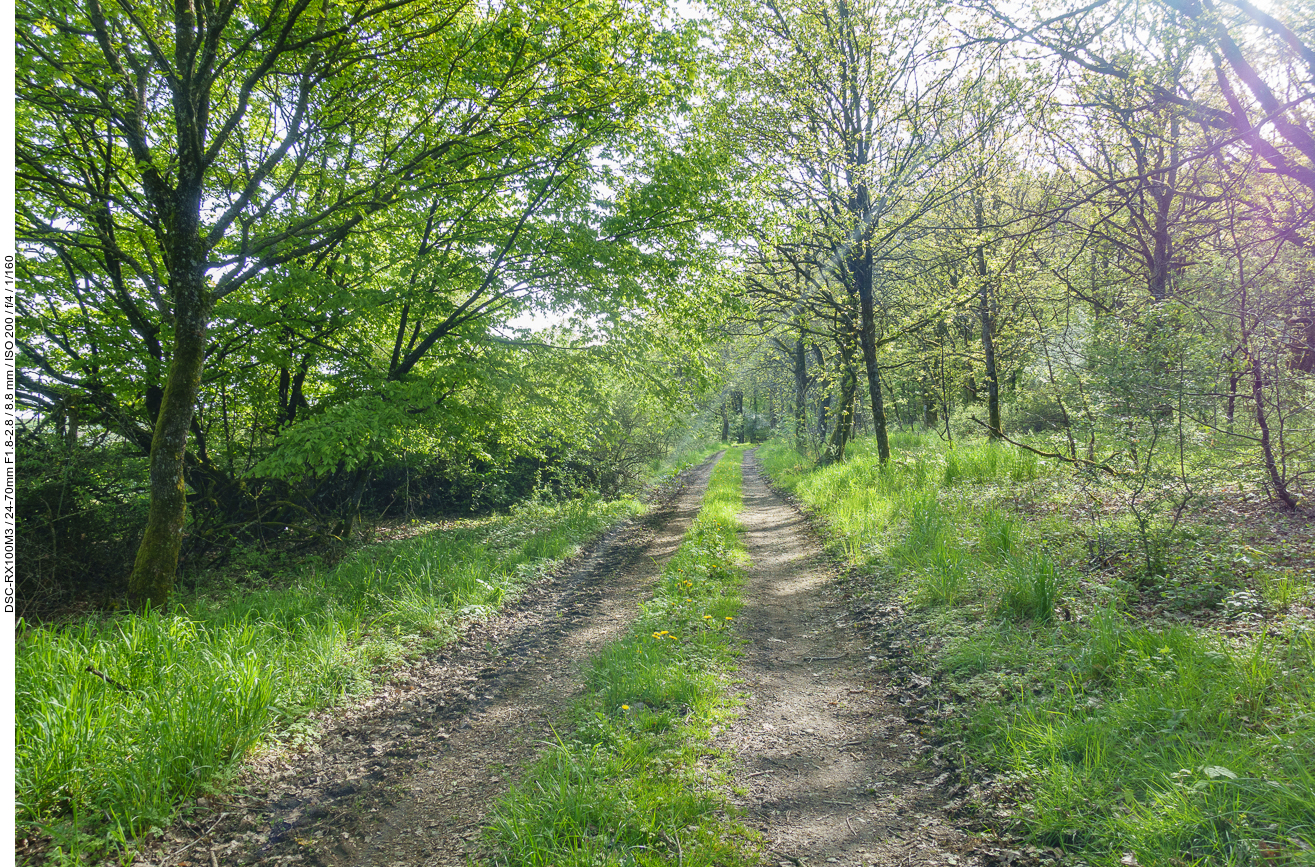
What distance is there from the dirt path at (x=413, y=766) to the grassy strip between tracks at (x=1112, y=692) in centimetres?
299

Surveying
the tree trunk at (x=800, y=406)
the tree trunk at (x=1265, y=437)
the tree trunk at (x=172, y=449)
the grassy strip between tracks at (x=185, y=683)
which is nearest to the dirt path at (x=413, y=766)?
the grassy strip between tracks at (x=185, y=683)

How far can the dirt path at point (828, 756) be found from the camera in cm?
281

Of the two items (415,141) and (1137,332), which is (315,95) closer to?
(415,141)

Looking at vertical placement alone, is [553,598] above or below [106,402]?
below

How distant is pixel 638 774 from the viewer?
10.8ft

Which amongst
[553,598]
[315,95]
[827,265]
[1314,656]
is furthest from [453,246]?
[1314,656]

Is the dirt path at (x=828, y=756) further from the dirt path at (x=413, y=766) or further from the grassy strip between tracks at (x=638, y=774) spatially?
the dirt path at (x=413, y=766)

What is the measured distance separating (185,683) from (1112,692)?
20.7 feet

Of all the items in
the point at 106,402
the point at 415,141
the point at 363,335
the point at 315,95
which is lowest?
the point at 106,402

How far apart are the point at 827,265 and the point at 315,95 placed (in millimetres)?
10870

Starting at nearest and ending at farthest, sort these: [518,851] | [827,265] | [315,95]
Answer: [518,851]
[315,95]
[827,265]

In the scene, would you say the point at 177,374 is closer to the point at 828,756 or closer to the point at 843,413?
the point at 828,756

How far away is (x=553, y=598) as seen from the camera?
293 inches

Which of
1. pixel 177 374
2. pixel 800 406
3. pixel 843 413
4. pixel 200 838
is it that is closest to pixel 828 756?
pixel 200 838
